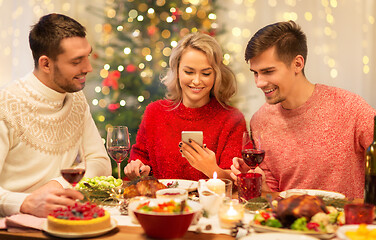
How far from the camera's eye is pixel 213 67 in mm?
2729

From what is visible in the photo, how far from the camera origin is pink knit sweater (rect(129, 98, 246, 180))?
109 inches

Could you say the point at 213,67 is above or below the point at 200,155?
above

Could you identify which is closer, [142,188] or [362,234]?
[362,234]

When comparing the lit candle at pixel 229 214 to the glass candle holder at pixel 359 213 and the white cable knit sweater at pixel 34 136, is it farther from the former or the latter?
the white cable knit sweater at pixel 34 136

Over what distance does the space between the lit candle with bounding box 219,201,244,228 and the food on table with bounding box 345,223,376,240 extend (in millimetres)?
376

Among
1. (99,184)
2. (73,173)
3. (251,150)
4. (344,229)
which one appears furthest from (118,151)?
(344,229)

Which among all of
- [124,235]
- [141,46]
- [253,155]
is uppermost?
[141,46]

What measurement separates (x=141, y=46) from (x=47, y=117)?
222 cm

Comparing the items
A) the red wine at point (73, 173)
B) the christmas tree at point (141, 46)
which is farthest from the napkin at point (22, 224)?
the christmas tree at point (141, 46)

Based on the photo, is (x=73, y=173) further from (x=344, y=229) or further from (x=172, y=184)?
(x=344, y=229)

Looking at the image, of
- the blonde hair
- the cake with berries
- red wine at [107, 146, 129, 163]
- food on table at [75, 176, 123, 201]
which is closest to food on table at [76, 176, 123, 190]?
food on table at [75, 176, 123, 201]

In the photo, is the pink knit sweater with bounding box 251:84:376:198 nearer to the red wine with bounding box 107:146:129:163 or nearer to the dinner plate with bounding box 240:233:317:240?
the red wine with bounding box 107:146:129:163

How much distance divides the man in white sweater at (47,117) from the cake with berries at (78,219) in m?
0.47

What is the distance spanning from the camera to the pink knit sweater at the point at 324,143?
7.98ft
